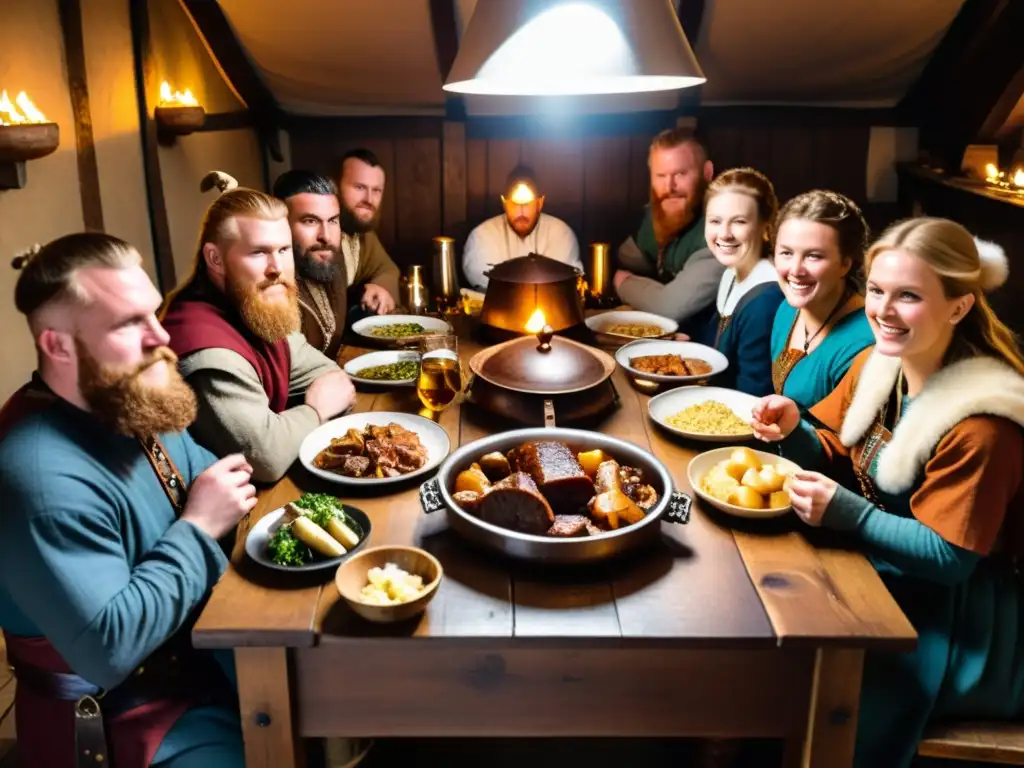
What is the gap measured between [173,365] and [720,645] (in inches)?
47.5

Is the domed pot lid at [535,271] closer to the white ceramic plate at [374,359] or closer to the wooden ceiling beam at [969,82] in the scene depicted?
the white ceramic plate at [374,359]

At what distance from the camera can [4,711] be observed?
2.55 meters

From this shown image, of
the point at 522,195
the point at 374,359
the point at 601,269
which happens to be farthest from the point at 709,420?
the point at 522,195

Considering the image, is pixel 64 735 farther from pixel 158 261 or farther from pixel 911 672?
pixel 158 261

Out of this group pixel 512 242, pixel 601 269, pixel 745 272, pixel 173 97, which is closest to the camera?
pixel 745 272

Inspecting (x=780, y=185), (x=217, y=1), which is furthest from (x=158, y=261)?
(x=780, y=185)

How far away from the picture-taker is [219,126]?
15.9 ft

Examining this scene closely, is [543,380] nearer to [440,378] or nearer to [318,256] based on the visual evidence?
[440,378]

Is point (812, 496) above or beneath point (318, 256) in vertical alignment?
beneath

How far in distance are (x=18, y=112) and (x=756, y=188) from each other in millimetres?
2376

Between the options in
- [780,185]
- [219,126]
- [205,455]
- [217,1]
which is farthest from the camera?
[780,185]

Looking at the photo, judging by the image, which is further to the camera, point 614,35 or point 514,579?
point 614,35

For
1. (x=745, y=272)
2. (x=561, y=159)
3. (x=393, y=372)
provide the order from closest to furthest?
(x=393, y=372) < (x=745, y=272) < (x=561, y=159)

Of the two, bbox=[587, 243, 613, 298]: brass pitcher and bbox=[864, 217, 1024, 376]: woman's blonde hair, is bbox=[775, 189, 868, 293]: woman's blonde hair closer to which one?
bbox=[864, 217, 1024, 376]: woman's blonde hair
